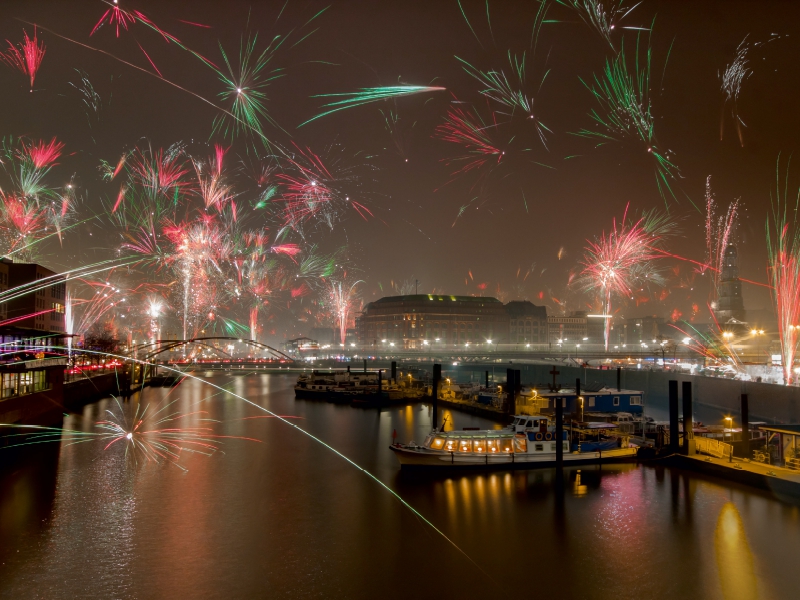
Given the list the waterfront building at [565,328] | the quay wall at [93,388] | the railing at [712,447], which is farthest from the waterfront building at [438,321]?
the railing at [712,447]

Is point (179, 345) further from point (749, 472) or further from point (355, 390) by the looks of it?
point (749, 472)

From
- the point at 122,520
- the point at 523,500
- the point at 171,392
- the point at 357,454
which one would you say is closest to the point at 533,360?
the point at 171,392

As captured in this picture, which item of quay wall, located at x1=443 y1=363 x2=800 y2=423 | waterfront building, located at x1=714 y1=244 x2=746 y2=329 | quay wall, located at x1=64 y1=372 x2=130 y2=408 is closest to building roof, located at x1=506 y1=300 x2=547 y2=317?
waterfront building, located at x1=714 y1=244 x2=746 y2=329

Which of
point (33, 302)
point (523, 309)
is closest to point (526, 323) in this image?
point (523, 309)

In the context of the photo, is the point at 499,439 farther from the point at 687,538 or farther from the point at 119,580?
the point at 119,580

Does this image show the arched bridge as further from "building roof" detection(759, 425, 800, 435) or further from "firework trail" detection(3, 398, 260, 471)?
"building roof" detection(759, 425, 800, 435)
